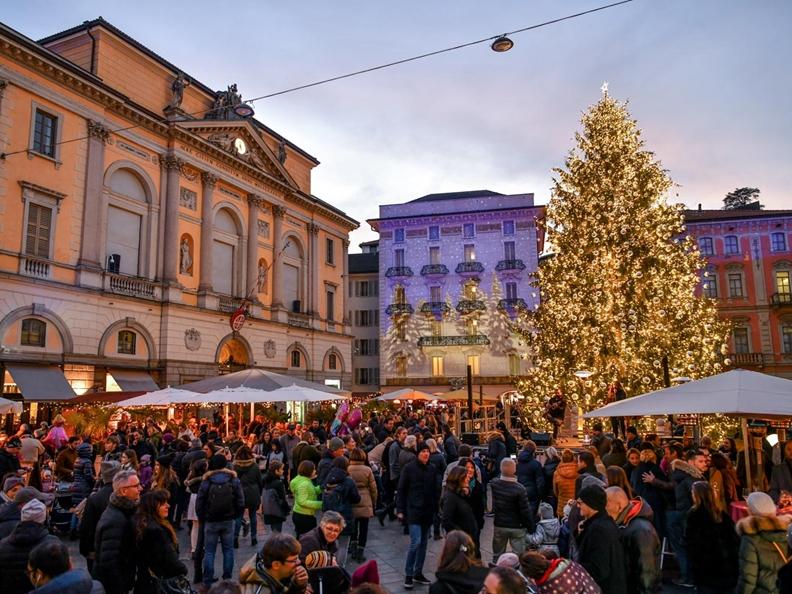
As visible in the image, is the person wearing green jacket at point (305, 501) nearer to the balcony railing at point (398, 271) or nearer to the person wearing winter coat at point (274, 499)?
the person wearing winter coat at point (274, 499)

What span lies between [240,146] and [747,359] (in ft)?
127

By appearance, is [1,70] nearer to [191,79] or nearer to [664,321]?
[191,79]

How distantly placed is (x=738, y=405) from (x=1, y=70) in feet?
Result: 80.5

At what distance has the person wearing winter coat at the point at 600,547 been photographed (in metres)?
4.84

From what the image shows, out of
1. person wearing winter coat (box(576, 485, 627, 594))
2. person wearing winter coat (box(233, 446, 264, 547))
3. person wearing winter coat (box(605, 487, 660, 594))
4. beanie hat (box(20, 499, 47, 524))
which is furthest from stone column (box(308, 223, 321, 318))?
person wearing winter coat (box(576, 485, 627, 594))

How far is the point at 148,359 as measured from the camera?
88.2 feet

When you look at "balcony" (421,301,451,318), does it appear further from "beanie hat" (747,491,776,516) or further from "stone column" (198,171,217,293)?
"beanie hat" (747,491,776,516)

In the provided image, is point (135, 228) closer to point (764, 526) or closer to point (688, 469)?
point (688, 469)

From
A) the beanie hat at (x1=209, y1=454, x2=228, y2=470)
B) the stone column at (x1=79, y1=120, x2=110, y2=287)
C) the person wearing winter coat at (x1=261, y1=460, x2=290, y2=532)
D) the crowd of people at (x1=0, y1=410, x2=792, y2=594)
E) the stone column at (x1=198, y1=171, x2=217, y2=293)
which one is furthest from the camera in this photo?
the stone column at (x1=198, y1=171, x2=217, y2=293)

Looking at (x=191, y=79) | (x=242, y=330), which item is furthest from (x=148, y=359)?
(x=191, y=79)

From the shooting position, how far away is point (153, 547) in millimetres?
5332

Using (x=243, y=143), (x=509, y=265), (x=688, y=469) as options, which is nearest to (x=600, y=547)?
(x=688, y=469)

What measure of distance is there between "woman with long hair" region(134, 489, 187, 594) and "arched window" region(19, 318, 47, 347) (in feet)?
64.5

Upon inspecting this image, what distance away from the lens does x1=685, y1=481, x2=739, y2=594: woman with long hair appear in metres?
5.73
